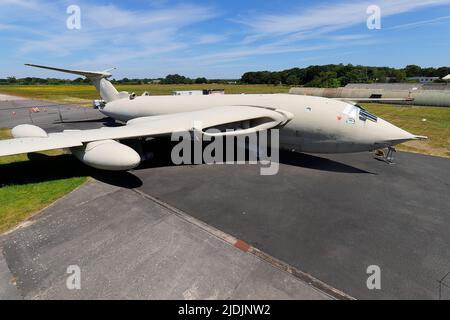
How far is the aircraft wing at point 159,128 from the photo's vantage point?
10.5 m

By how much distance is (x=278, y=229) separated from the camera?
8.23 metres

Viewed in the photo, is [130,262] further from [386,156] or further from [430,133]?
[430,133]

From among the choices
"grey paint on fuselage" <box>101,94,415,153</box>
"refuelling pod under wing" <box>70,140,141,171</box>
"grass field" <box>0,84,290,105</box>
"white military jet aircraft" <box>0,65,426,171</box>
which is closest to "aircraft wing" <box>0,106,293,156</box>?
"white military jet aircraft" <box>0,65,426,171</box>

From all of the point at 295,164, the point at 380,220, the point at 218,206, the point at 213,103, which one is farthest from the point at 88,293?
the point at 213,103

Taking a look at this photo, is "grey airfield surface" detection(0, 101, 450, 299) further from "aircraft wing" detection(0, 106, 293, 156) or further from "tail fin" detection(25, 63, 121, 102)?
"tail fin" detection(25, 63, 121, 102)

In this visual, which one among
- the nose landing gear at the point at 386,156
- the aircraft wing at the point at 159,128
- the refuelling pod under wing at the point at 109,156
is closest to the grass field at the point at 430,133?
the nose landing gear at the point at 386,156

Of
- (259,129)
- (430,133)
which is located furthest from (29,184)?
(430,133)

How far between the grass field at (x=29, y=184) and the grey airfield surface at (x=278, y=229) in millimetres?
863

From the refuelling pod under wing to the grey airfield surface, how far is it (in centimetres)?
120

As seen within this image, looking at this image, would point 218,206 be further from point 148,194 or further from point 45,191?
→ point 45,191

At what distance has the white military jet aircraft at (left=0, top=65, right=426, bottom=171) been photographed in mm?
10816

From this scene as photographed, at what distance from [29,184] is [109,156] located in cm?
412

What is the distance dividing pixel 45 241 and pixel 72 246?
959 millimetres

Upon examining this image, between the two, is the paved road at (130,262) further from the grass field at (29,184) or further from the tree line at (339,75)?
the tree line at (339,75)
